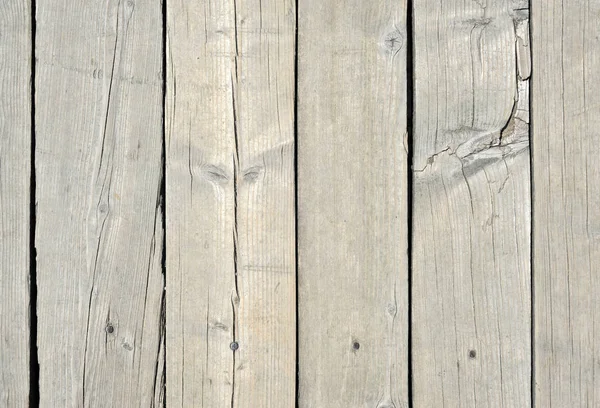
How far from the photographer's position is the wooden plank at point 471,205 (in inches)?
62.8

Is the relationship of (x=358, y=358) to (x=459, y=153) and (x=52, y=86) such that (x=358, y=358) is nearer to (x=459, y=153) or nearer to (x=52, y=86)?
(x=459, y=153)

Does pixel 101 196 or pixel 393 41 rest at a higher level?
pixel 393 41

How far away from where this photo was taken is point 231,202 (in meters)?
1.64

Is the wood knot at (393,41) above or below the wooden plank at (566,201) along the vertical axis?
above

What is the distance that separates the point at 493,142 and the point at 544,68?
20cm

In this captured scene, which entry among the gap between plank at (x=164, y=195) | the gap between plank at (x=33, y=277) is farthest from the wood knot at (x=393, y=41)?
the gap between plank at (x=33, y=277)

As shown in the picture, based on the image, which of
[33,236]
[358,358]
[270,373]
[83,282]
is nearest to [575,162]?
[358,358]

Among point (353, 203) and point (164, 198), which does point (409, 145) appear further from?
point (164, 198)

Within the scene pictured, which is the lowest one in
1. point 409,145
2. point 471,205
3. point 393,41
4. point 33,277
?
point 33,277

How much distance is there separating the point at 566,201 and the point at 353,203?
0.49 metres

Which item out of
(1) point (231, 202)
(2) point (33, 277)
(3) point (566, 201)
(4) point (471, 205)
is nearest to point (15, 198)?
(2) point (33, 277)

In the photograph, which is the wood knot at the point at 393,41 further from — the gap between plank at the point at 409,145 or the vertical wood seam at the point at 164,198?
the vertical wood seam at the point at 164,198

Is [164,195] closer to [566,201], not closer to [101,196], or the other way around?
[101,196]

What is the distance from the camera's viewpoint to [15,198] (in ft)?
5.47
